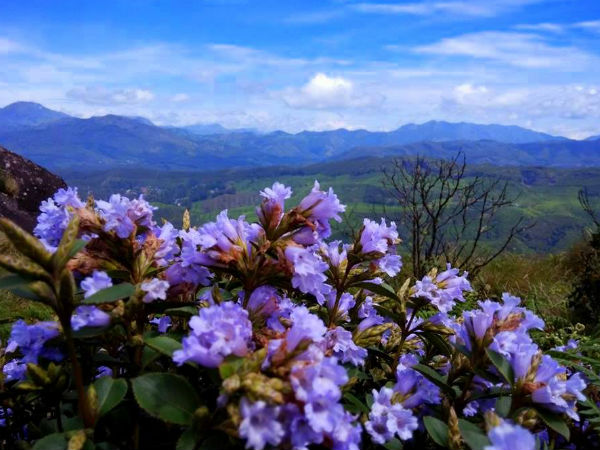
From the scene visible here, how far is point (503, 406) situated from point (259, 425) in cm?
90

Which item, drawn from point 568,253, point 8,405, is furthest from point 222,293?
point 568,253

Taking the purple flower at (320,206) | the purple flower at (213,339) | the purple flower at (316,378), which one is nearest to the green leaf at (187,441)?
the purple flower at (213,339)

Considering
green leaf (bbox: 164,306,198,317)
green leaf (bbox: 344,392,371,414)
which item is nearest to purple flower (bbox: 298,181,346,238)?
green leaf (bbox: 164,306,198,317)

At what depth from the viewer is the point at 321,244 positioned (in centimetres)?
199

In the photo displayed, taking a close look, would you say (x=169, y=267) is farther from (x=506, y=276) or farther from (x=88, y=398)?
(x=506, y=276)

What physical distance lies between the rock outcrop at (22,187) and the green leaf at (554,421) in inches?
637

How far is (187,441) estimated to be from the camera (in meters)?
1.17

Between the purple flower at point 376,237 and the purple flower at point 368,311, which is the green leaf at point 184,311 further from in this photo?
the purple flower at point 368,311

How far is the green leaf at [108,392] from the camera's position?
4.24 feet

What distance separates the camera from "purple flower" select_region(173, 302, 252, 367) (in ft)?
3.86

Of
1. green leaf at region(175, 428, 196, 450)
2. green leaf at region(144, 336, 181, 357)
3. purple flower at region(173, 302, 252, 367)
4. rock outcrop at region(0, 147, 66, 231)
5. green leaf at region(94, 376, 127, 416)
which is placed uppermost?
purple flower at region(173, 302, 252, 367)

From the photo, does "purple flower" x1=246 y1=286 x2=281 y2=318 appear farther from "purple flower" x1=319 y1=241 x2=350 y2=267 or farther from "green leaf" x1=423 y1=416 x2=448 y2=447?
"green leaf" x1=423 y1=416 x2=448 y2=447

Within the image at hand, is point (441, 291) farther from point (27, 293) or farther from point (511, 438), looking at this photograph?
point (27, 293)

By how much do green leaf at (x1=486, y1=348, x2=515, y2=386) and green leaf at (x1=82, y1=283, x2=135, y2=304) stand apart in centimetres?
112
